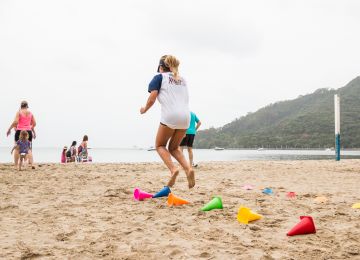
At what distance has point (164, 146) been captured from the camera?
16.8 feet

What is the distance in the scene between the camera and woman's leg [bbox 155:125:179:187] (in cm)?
489

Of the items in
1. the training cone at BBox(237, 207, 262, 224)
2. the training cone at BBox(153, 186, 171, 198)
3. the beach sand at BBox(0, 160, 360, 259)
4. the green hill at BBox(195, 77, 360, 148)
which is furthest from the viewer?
the green hill at BBox(195, 77, 360, 148)

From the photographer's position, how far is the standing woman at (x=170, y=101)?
477 centimetres

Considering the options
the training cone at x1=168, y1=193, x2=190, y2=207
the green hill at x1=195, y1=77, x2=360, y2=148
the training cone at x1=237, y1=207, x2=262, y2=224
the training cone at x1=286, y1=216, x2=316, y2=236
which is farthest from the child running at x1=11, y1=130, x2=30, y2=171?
the green hill at x1=195, y1=77, x2=360, y2=148

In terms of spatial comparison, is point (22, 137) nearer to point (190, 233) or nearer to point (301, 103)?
point (190, 233)

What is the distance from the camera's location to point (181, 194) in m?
5.04

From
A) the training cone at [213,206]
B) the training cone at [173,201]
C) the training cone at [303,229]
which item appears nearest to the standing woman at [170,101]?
the training cone at [173,201]

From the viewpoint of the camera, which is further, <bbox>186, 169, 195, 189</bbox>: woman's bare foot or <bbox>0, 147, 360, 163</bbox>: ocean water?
<bbox>0, 147, 360, 163</bbox>: ocean water

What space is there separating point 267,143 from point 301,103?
116ft

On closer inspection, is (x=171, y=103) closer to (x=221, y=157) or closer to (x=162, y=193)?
(x=162, y=193)

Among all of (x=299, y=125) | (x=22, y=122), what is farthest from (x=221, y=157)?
(x=299, y=125)

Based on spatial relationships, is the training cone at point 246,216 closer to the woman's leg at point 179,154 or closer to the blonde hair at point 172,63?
the woman's leg at point 179,154

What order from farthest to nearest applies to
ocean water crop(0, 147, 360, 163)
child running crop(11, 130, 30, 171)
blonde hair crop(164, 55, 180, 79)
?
ocean water crop(0, 147, 360, 163) → child running crop(11, 130, 30, 171) → blonde hair crop(164, 55, 180, 79)

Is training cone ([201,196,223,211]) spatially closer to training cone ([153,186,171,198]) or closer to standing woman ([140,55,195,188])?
training cone ([153,186,171,198])
